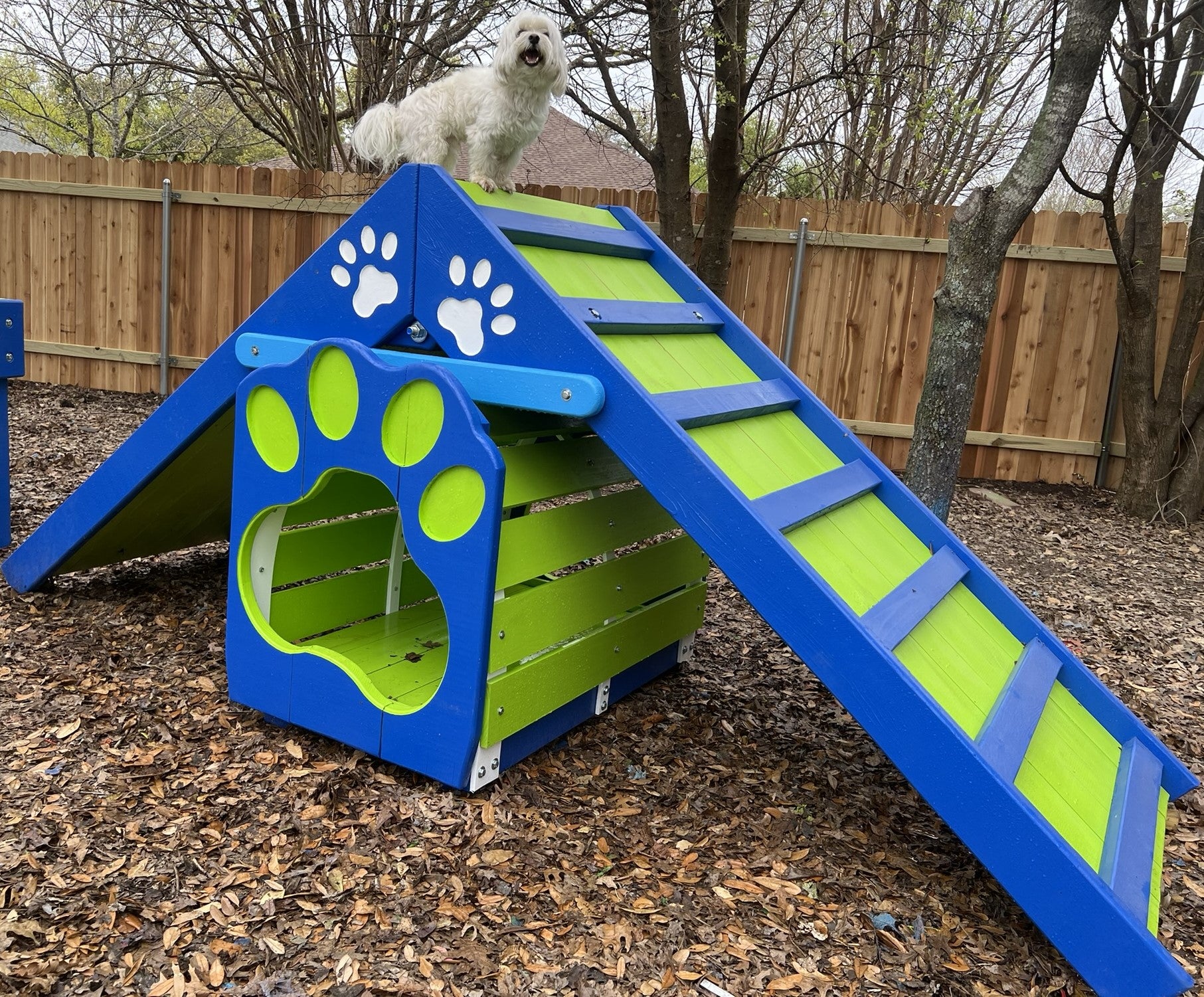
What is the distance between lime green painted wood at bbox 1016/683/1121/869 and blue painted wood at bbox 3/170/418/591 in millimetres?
2134

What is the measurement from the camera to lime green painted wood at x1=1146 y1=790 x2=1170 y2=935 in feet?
7.48

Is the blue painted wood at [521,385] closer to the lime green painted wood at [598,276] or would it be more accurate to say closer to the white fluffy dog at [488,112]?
the lime green painted wood at [598,276]

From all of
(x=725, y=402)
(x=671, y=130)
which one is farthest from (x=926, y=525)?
(x=671, y=130)

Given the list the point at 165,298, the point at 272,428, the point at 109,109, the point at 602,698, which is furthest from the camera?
the point at 109,109

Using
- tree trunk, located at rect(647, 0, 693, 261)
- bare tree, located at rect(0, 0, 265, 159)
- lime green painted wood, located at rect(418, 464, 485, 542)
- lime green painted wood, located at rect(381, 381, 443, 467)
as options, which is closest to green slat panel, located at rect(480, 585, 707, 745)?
lime green painted wood, located at rect(418, 464, 485, 542)

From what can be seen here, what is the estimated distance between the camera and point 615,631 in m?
3.28

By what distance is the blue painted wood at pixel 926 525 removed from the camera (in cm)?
303

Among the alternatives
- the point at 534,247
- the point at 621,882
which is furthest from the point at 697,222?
the point at 621,882

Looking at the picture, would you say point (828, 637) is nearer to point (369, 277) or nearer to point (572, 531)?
point (572, 531)

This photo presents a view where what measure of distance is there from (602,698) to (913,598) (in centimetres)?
111

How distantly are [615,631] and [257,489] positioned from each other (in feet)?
4.03

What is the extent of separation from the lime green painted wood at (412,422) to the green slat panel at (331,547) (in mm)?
767

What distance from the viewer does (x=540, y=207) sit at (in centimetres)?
342

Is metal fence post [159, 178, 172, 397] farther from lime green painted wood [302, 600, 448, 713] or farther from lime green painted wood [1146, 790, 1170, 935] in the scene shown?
lime green painted wood [1146, 790, 1170, 935]
